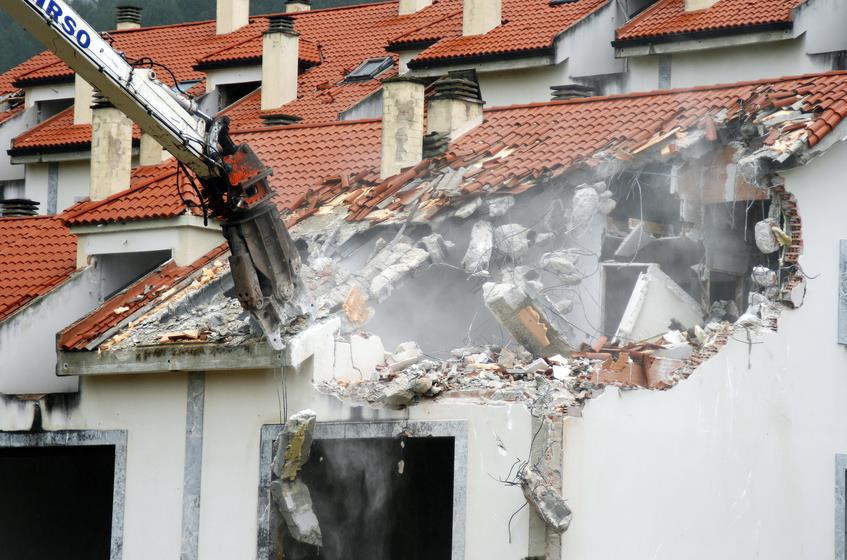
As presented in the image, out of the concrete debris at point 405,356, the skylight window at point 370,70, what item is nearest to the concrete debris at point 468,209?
the concrete debris at point 405,356

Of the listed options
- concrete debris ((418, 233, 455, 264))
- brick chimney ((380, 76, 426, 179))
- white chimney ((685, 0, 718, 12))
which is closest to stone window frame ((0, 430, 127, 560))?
concrete debris ((418, 233, 455, 264))

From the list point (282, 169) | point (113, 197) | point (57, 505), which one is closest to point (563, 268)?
point (282, 169)

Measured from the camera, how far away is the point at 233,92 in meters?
39.2

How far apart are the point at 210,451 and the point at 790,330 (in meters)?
7.60

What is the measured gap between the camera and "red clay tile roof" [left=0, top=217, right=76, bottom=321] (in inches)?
1053

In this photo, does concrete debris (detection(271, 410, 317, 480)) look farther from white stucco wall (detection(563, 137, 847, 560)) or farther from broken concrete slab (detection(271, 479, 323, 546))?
white stucco wall (detection(563, 137, 847, 560))

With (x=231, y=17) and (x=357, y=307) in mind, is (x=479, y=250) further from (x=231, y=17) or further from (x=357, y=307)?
(x=231, y=17)

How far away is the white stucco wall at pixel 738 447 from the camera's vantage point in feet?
64.9

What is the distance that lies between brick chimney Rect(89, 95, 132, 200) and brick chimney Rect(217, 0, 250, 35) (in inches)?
554

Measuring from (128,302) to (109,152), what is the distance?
4466 millimetres

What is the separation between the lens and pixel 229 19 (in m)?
42.2

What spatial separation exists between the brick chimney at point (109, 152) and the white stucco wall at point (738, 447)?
11418 millimetres

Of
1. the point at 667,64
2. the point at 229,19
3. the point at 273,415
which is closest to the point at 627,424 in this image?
the point at 273,415

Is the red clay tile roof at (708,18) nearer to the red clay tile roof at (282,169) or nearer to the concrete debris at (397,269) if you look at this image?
the red clay tile roof at (282,169)
